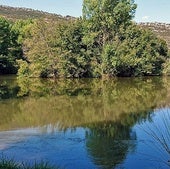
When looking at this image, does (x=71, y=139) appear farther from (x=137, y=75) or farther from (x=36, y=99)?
(x=137, y=75)

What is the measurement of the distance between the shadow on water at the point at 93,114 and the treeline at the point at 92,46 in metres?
14.7

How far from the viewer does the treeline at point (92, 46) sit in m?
48.4

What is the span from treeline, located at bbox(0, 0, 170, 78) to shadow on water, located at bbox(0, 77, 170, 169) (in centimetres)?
1469

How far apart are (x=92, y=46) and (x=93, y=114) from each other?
28742 mm

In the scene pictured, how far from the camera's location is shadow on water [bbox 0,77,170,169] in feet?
47.2

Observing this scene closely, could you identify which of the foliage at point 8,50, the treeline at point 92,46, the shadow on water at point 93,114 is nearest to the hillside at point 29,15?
the foliage at point 8,50

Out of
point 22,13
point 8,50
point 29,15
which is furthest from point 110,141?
point 22,13

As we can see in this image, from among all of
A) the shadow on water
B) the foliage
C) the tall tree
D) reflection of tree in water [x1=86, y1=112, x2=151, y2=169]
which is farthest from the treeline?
reflection of tree in water [x1=86, y1=112, x2=151, y2=169]

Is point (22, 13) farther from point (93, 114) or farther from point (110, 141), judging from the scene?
point (110, 141)

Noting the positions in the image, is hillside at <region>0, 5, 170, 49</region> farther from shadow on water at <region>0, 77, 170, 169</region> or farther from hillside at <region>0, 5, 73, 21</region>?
shadow on water at <region>0, 77, 170, 169</region>

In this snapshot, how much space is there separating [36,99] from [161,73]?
29538 mm

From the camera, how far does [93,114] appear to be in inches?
866

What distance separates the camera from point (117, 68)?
5038 cm

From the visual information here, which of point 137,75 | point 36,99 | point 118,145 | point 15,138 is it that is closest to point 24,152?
point 15,138
